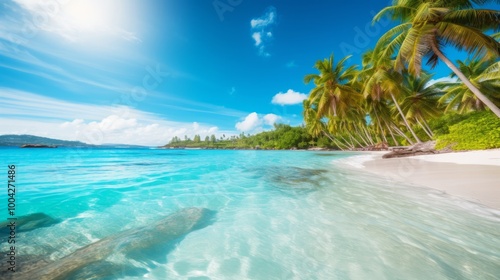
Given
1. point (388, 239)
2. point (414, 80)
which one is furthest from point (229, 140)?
point (388, 239)

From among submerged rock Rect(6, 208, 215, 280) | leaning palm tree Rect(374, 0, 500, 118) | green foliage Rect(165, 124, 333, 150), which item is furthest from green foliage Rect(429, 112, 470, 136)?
green foliage Rect(165, 124, 333, 150)

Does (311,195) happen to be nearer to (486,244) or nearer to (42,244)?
(486,244)

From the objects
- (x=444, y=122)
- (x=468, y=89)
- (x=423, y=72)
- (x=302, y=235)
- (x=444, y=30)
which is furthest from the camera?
(x=444, y=122)

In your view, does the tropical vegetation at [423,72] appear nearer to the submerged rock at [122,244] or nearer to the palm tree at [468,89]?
the palm tree at [468,89]

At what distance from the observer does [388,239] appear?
2.68 metres

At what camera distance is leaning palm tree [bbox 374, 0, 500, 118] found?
9.27 meters

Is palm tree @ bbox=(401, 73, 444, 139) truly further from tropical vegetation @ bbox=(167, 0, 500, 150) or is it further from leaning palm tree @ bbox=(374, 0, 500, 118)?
leaning palm tree @ bbox=(374, 0, 500, 118)

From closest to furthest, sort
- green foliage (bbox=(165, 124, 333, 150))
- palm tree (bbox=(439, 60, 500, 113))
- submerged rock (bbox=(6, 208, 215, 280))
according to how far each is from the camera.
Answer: submerged rock (bbox=(6, 208, 215, 280)) → palm tree (bbox=(439, 60, 500, 113)) → green foliage (bbox=(165, 124, 333, 150))

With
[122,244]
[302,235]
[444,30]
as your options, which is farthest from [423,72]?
[122,244]

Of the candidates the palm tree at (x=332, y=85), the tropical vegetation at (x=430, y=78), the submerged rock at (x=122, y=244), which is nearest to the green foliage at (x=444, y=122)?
the tropical vegetation at (x=430, y=78)

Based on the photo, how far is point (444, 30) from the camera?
404 inches

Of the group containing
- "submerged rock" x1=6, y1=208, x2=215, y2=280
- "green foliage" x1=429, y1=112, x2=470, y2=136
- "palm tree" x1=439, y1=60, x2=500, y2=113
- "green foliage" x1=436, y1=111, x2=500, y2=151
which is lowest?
"submerged rock" x1=6, y1=208, x2=215, y2=280

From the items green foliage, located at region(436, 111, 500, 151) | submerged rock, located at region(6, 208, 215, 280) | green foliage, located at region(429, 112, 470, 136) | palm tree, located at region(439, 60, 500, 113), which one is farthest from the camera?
green foliage, located at region(429, 112, 470, 136)

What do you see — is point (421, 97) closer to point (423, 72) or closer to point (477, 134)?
point (423, 72)
